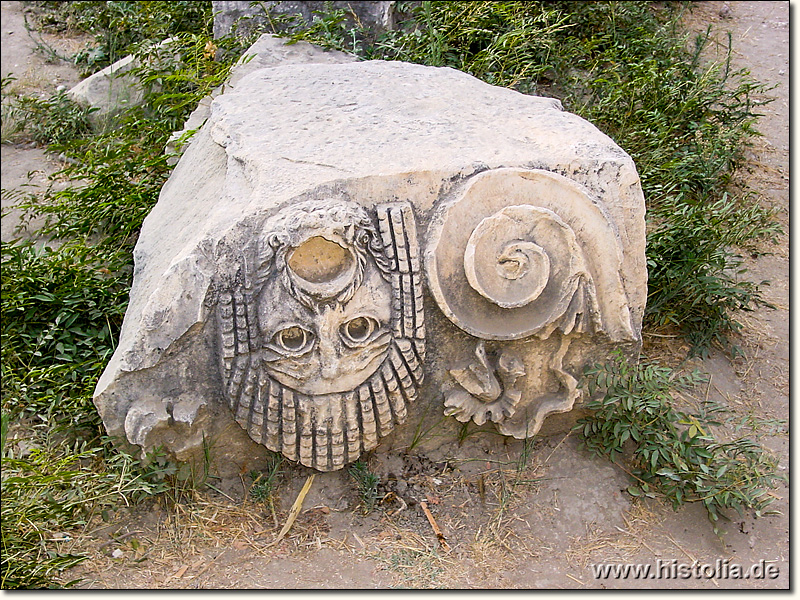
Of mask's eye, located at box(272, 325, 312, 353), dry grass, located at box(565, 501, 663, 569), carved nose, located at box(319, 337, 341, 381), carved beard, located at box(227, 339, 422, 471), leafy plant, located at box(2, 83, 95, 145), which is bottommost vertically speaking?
dry grass, located at box(565, 501, 663, 569)

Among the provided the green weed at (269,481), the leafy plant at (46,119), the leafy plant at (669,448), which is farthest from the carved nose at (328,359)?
the leafy plant at (46,119)

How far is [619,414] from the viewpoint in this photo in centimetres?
298

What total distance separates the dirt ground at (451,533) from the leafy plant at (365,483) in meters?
0.03

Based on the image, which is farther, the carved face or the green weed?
the green weed

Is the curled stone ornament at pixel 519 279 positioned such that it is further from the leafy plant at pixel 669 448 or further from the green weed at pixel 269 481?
the green weed at pixel 269 481

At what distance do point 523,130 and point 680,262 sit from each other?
108 centimetres

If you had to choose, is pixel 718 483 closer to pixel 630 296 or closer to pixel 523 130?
pixel 630 296

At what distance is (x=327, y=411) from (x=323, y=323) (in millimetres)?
297

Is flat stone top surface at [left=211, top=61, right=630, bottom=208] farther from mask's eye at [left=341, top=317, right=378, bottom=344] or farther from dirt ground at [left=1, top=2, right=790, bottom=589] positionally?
dirt ground at [left=1, top=2, right=790, bottom=589]

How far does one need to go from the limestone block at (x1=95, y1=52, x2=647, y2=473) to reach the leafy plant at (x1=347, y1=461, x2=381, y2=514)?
0.39 feet

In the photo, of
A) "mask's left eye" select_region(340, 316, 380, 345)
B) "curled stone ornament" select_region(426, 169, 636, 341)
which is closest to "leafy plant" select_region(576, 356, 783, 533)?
"curled stone ornament" select_region(426, 169, 636, 341)

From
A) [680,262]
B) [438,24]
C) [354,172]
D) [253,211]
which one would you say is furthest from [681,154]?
[253,211]

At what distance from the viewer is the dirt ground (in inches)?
106

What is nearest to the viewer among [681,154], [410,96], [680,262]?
[410,96]
